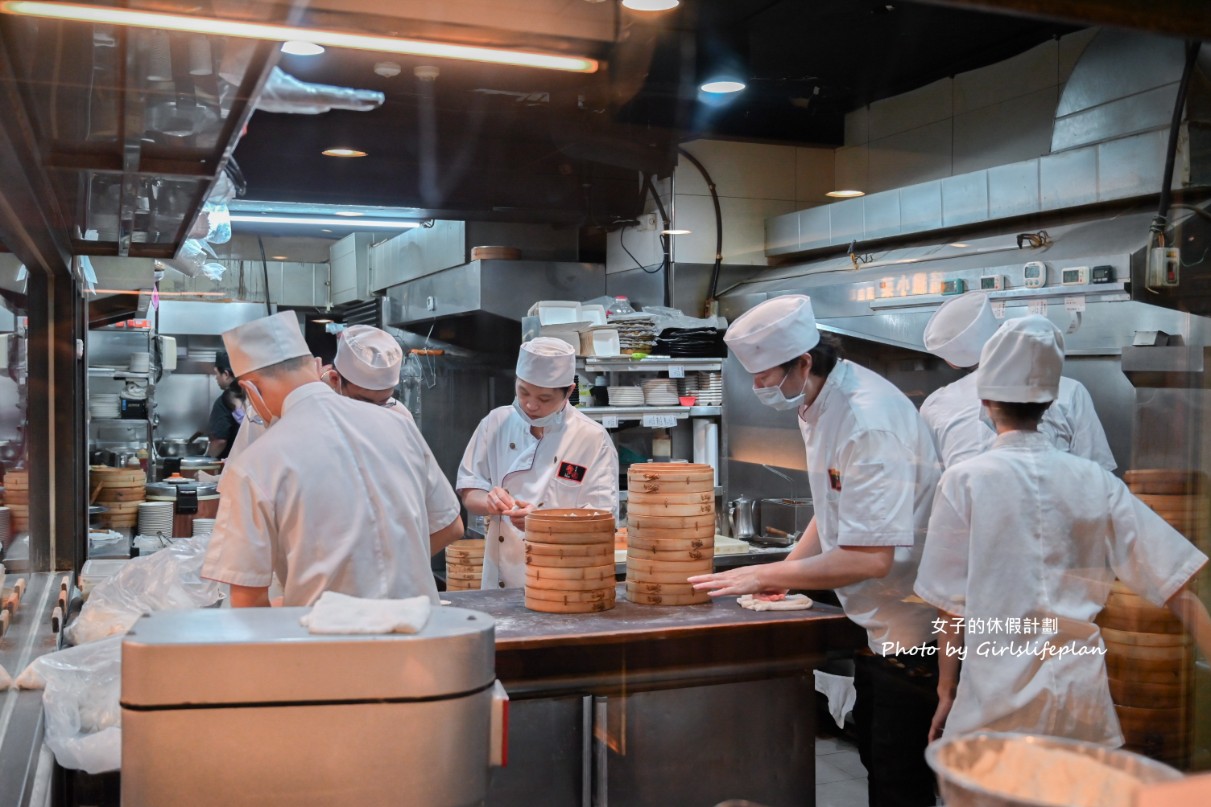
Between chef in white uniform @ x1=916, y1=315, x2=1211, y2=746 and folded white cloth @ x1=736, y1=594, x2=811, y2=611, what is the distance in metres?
0.42

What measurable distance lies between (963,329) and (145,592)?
2750 mm

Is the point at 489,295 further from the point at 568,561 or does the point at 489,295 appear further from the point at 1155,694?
the point at 1155,694

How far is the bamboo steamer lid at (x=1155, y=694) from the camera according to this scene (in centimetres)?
275

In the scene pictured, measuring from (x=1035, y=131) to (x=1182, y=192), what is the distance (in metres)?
1.02

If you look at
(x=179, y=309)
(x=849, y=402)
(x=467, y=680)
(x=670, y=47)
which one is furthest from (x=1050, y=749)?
(x=179, y=309)

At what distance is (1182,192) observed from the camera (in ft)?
11.2

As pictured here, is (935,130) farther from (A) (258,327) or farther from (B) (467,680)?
(B) (467,680)

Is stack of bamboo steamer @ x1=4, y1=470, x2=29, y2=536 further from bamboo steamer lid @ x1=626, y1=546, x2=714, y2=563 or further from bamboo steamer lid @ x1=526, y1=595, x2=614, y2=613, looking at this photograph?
bamboo steamer lid @ x1=626, y1=546, x2=714, y2=563

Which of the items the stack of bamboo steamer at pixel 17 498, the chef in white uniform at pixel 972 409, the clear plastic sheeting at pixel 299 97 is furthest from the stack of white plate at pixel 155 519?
the chef in white uniform at pixel 972 409

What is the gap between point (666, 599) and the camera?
2578mm

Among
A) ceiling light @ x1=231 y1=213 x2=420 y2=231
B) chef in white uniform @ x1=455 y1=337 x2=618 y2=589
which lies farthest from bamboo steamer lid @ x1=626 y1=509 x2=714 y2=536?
ceiling light @ x1=231 y1=213 x2=420 y2=231

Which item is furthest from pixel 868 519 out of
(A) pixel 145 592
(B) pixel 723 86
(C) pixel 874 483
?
(B) pixel 723 86

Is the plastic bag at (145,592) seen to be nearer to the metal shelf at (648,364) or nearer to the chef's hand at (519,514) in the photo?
the chef's hand at (519,514)

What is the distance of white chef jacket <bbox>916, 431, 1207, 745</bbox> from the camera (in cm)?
229
